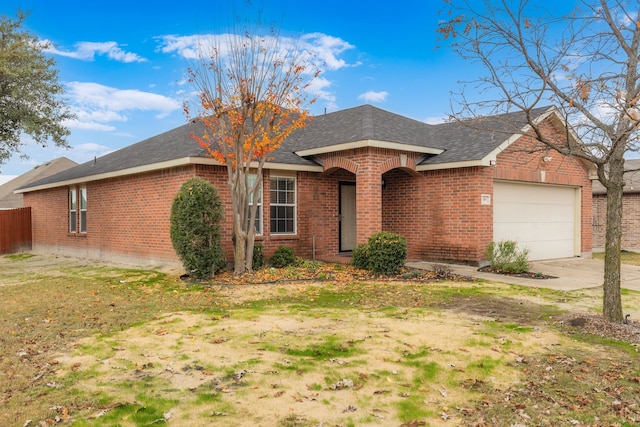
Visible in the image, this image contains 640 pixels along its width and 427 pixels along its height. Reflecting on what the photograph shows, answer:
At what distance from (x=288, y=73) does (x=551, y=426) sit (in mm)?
10252

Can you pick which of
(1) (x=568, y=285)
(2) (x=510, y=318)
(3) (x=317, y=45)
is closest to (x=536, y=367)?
(2) (x=510, y=318)

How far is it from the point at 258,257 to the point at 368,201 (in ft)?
10.7

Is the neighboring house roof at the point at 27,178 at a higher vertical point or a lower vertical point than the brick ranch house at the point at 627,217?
higher

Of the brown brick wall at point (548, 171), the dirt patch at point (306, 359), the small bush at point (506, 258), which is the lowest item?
the dirt patch at point (306, 359)

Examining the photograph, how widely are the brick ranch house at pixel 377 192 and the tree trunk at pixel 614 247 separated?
5634mm

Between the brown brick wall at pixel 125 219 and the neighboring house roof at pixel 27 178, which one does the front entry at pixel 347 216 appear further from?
the neighboring house roof at pixel 27 178

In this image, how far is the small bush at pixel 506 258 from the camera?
1255cm

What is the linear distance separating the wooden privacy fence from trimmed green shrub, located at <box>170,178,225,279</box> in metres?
15.2

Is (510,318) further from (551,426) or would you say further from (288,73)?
(288,73)

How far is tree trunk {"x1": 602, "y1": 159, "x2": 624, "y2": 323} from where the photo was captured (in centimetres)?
683

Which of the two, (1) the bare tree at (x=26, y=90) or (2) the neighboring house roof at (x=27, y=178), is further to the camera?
(2) the neighboring house roof at (x=27, y=178)

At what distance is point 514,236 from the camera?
48.4 ft

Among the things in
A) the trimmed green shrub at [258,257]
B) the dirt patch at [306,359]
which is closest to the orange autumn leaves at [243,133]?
the trimmed green shrub at [258,257]

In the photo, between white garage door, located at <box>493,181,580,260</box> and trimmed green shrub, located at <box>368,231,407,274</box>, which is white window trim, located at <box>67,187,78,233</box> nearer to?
trimmed green shrub, located at <box>368,231,407,274</box>
